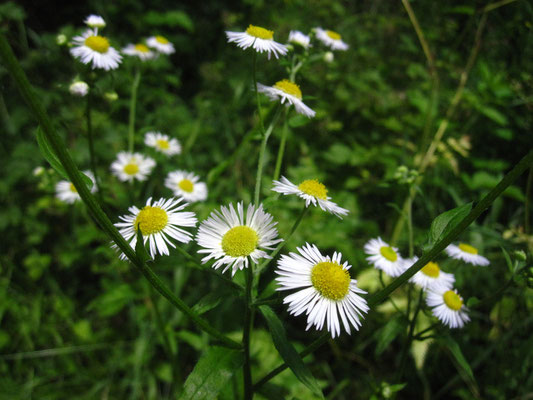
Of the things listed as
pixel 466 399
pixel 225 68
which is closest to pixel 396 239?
pixel 466 399

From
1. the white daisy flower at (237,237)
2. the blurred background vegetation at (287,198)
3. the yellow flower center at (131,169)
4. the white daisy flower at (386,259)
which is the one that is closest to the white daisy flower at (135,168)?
the yellow flower center at (131,169)

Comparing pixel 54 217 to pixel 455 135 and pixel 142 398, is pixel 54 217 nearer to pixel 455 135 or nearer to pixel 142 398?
pixel 142 398

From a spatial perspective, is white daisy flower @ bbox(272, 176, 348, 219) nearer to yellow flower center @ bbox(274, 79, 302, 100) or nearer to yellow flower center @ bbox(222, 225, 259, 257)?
yellow flower center @ bbox(222, 225, 259, 257)

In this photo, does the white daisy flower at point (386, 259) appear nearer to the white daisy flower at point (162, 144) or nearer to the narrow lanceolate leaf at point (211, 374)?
the narrow lanceolate leaf at point (211, 374)

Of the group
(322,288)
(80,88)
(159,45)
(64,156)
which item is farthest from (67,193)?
(322,288)

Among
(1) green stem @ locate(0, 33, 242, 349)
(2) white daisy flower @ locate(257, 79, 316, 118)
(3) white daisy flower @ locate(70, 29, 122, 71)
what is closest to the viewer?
(1) green stem @ locate(0, 33, 242, 349)

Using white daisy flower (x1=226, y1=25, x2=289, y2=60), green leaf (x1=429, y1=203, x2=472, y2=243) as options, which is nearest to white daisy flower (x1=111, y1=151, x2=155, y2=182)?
white daisy flower (x1=226, y1=25, x2=289, y2=60)
